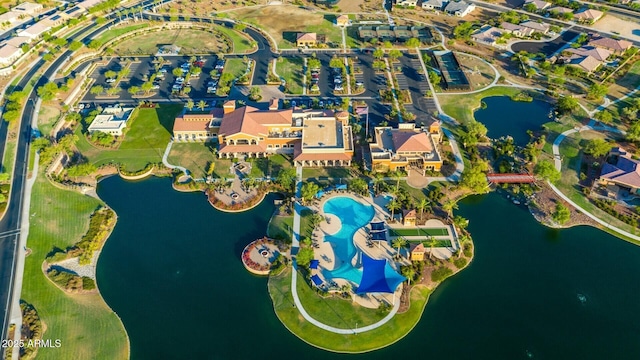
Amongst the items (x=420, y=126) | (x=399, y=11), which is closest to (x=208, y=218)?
(x=420, y=126)

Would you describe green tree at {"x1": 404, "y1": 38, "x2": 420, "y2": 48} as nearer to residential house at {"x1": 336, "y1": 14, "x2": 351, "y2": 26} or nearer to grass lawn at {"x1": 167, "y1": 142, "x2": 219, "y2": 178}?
residential house at {"x1": 336, "y1": 14, "x2": 351, "y2": 26}

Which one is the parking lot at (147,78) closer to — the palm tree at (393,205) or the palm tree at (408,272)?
the palm tree at (393,205)

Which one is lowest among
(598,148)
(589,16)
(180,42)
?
(180,42)

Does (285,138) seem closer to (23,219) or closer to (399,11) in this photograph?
(23,219)

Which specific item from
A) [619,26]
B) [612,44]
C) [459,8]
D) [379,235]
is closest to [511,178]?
[379,235]

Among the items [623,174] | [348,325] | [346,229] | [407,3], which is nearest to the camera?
[348,325]

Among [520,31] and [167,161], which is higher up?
[520,31]

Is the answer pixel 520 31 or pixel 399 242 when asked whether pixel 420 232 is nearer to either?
pixel 399 242
